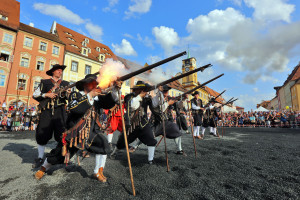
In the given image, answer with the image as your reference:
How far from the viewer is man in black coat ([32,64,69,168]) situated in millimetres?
3566

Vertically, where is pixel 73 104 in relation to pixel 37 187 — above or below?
above

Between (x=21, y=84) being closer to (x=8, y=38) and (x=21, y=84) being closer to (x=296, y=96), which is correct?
(x=8, y=38)

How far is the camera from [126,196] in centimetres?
233

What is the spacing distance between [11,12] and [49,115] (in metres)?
31.0

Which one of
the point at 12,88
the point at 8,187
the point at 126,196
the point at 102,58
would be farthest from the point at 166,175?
the point at 102,58

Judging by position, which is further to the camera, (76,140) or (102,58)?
(102,58)

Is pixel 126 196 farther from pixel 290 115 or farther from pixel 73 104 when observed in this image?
pixel 290 115

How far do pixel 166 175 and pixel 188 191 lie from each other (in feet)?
2.54

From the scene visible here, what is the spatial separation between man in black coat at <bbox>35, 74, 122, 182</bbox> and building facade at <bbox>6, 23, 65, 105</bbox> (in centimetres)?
2373

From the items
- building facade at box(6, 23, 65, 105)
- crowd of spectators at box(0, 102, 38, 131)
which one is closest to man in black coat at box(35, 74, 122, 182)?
crowd of spectators at box(0, 102, 38, 131)

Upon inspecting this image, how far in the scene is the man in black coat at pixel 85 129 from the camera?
290cm

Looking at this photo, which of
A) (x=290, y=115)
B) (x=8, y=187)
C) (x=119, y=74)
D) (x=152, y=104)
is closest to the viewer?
(x=8, y=187)

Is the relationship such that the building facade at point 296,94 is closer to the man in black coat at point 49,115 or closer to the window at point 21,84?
the man in black coat at point 49,115

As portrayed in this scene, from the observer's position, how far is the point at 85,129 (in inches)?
116
